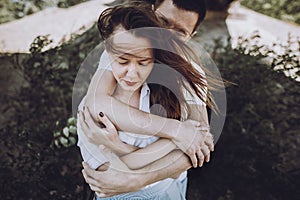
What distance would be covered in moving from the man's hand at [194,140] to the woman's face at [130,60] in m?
0.18

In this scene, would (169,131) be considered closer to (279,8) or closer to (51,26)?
(51,26)

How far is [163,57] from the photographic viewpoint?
4.84ft

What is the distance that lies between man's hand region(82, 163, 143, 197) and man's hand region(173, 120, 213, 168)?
17 cm

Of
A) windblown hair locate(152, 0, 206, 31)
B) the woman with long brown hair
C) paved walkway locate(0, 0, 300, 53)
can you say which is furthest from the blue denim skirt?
paved walkway locate(0, 0, 300, 53)

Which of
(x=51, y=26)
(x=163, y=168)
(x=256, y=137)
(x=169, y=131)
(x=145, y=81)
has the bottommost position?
(x=256, y=137)

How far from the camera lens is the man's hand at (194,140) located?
150 centimetres

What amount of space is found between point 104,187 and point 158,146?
22cm

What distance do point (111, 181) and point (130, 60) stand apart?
0.37 metres

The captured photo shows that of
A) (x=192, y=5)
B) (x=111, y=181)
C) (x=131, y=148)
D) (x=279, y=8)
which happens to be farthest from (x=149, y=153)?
(x=279, y=8)

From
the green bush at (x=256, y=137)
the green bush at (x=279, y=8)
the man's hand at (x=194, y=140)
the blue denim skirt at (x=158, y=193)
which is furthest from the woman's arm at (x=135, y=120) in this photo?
the green bush at (x=279, y=8)

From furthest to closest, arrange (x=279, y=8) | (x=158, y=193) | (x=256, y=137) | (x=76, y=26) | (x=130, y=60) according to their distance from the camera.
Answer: (x=279, y=8) < (x=76, y=26) < (x=256, y=137) < (x=158, y=193) < (x=130, y=60)

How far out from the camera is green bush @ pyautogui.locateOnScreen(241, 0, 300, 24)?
2508 mm

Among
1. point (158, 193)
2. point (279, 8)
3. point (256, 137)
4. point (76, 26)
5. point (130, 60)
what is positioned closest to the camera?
point (130, 60)

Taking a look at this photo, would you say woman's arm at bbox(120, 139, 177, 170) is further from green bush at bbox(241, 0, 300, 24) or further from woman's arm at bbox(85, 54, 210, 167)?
green bush at bbox(241, 0, 300, 24)
